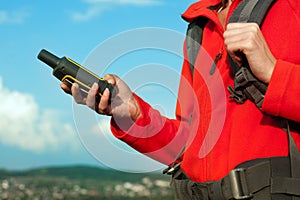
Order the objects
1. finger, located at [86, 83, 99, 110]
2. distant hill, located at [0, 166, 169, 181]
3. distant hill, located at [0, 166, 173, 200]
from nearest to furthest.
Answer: finger, located at [86, 83, 99, 110], distant hill, located at [0, 166, 173, 200], distant hill, located at [0, 166, 169, 181]

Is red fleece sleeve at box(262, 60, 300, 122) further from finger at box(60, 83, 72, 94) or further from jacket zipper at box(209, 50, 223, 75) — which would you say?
finger at box(60, 83, 72, 94)

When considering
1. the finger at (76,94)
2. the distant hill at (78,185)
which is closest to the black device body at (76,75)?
the finger at (76,94)

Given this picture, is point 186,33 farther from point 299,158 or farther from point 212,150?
point 299,158


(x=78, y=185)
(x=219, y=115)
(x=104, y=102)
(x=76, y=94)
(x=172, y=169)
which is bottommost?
(x=172, y=169)

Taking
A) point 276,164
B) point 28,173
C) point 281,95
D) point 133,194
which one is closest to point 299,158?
point 276,164

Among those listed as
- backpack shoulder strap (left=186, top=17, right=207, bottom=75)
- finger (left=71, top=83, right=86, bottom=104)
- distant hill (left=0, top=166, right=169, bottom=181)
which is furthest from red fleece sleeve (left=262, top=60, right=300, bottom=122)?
distant hill (left=0, top=166, right=169, bottom=181)

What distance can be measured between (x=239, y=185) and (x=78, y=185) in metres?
132

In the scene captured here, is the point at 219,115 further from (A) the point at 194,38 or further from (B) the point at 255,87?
(A) the point at 194,38

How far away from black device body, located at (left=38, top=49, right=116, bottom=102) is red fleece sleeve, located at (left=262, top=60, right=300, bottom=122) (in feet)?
3.58

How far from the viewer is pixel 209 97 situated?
12.2 feet

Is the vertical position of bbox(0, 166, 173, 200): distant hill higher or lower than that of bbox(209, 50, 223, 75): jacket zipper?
higher

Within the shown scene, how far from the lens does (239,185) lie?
329 centimetres

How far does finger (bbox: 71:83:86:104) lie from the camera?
12.3ft

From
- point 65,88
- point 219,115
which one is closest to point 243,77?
point 219,115
